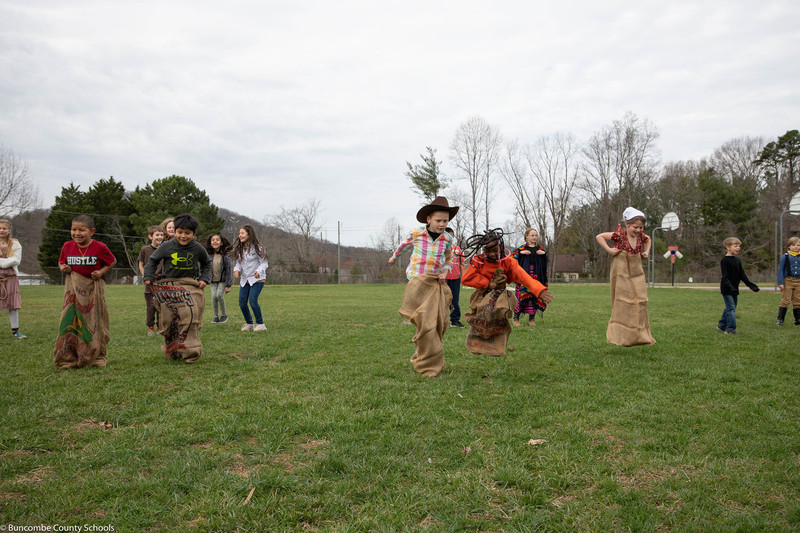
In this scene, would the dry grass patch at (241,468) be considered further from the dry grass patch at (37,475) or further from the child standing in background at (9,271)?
the child standing in background at (9,271)

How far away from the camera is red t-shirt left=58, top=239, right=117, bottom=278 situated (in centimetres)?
621

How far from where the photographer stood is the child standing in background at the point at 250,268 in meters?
9.67

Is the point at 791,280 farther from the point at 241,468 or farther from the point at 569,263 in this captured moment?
the point at 569,263

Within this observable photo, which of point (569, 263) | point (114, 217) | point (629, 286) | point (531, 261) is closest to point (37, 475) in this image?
point (629, 286)

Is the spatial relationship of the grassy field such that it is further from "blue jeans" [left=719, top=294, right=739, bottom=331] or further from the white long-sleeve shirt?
the white long-sleeve shirt

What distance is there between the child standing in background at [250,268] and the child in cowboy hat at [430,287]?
447cm

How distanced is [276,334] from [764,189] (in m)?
61.2

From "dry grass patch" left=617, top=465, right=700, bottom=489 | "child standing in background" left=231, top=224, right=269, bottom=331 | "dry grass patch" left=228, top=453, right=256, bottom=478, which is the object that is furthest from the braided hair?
"child standing in background" left=231, top=224, right=269, bottom=331

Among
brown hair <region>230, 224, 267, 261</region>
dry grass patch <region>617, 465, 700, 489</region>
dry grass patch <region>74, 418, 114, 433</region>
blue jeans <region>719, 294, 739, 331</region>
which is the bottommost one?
dry grass patch <region>617, 465, 700, 489</region>

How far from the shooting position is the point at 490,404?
4.61 meters

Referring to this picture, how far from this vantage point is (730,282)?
935 centimetres

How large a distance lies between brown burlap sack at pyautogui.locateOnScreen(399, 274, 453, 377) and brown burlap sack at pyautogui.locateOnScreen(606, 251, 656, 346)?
281 cm

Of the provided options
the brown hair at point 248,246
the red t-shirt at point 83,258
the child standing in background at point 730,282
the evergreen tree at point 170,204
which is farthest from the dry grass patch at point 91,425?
the evergreen tree at point 170,204

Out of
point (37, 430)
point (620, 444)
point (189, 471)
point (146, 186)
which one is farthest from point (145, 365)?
point (146, 186)
